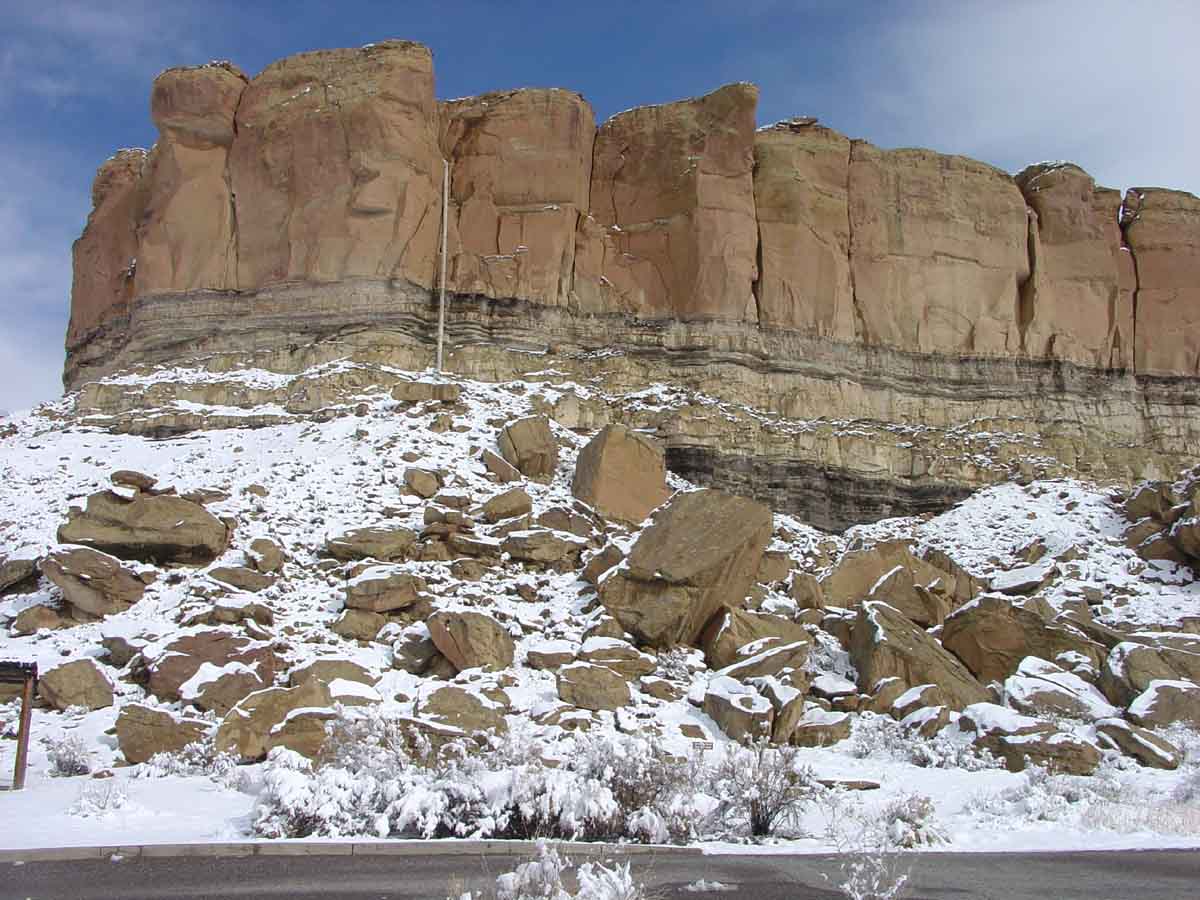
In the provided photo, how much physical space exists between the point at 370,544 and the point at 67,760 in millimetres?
7440

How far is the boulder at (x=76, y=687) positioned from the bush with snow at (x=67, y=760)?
2.18m

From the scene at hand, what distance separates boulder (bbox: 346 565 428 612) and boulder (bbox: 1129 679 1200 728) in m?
12.1

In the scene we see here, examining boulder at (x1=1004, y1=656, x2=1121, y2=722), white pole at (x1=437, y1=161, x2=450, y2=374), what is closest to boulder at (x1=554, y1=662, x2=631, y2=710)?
boulder at (x1=1004, y1=656, x2=1121, y2=722)

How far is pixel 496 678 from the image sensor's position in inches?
669

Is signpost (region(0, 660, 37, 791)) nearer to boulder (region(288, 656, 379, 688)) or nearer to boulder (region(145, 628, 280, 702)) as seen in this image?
boulder (region(145, 628, 280, 702))

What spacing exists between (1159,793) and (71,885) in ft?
41.9

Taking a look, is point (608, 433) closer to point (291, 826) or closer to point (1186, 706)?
point (1186, 706)

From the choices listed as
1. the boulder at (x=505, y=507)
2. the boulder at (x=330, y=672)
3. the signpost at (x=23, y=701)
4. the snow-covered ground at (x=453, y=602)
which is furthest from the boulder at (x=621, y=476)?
the signpost at (x=23, y=701)

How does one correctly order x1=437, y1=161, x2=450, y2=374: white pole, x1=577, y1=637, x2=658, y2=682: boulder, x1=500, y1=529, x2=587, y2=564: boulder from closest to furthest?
x1=577, y1=637, x2=658, y2=682: boulder → x1=500, y1=529, x2=587, y2=564: boulder → x1=437, y1=161, x2=450, y2=374: white pole

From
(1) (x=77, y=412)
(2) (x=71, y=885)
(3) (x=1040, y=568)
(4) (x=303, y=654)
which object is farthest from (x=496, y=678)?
(1) (x=77, y=412)

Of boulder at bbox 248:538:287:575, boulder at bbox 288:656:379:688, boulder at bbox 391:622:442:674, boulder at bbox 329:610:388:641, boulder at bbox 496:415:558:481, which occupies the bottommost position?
boulder at bbox 288:656:379:688

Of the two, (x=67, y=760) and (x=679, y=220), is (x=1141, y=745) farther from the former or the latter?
(x=679, y=220)

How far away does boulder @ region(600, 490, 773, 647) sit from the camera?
18812mm

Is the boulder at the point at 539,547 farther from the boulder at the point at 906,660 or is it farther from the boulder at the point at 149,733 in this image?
the boulder at the point at 149,733
